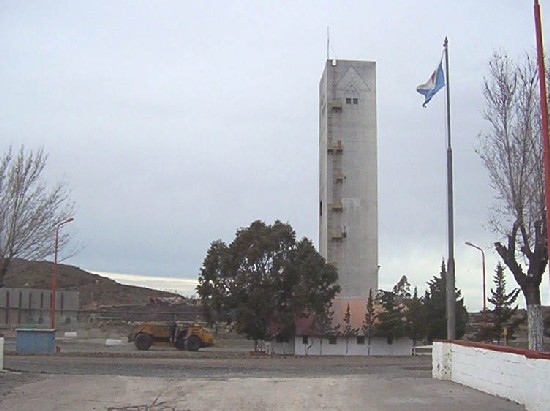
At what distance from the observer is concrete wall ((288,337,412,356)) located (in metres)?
62.3

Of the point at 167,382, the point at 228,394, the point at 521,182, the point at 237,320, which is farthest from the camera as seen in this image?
the point at 237,320

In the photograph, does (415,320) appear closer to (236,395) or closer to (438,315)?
(438,315)

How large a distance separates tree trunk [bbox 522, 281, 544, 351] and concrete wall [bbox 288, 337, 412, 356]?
108 feet

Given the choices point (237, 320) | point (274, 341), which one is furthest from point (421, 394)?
point (274, 341)

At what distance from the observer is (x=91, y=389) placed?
19.2 meters

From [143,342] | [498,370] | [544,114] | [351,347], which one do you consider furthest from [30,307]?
[544,114]

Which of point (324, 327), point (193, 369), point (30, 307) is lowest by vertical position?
point (193, 369)

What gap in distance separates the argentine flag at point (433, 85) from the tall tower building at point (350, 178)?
46182 millimetres

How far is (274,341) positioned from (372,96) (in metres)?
26.1

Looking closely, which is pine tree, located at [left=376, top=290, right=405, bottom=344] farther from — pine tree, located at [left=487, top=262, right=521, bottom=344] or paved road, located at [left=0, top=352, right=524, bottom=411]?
paved road, located at [left=0, top=352, right=524, bottom=411]

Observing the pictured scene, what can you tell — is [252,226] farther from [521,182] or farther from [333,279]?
[521,182]

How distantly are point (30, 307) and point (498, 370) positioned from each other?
3151 inches

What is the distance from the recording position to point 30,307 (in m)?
91.0

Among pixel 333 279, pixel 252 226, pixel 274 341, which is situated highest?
pixel 252 226
